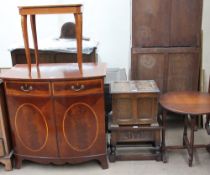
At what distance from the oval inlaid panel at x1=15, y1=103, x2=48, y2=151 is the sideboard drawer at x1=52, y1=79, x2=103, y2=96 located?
26 cm

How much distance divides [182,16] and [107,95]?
1067 millimetres

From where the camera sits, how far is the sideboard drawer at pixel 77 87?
2.05 meters

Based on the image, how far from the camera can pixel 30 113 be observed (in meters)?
2.15

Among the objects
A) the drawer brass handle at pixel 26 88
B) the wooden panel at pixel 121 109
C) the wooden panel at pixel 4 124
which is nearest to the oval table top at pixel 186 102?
the wooden panel at pixel 121 109

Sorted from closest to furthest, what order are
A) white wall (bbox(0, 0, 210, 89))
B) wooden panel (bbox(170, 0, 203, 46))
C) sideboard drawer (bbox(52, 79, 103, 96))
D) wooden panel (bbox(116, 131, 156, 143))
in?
1. sideboard drawer (bbox(52, 79, 103, 96))
2. wooden panel (bbox(116, 131, 156, 143))
3. wooden panel (bbox(170, 0, 203, 46))
4. white wall (bbox(0, 0, 210, 89))

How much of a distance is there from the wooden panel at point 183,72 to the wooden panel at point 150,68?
0.08 meters

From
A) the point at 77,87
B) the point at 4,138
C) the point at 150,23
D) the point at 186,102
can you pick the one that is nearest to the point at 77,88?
the point at 77,87

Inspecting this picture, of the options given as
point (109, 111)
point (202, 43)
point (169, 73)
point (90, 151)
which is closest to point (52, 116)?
point (90, 151)

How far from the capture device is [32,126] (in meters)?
2.19

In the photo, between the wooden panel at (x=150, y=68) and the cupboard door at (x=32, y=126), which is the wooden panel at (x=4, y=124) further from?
the wooden panel at (x=150, y=68)

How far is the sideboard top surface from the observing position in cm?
205

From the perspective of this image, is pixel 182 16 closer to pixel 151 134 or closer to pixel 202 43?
pixel 202 43

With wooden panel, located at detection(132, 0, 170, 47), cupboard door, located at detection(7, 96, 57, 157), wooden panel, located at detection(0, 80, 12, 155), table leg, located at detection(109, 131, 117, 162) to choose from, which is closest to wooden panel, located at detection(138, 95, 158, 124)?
table leg, located at detection(109, 131, 117, 162)

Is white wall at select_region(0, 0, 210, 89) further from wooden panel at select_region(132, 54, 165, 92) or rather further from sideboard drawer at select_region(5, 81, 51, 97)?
sideboard drawer at select_region(5, 81, 51, 97)
